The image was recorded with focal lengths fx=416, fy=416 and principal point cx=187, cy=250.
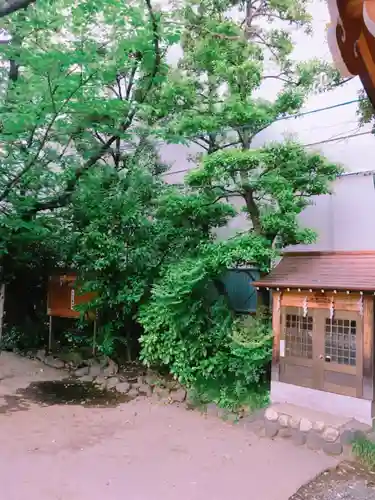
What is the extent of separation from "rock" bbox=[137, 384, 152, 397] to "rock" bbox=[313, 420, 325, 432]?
3772 mm

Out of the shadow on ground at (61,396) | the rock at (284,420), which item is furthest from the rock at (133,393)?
the rock at (284,420)

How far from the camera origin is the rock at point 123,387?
913 cm

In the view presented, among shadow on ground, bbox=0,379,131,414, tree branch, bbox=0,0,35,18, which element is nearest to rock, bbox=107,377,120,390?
shadow on ground, bbox=0,379,131,414

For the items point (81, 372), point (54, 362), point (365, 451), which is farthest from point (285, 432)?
point (54, 362)

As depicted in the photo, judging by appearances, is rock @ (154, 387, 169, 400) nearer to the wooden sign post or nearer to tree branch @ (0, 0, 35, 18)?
the wooden sign post

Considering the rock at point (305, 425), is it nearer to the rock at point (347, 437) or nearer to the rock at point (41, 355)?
the rock at point (347, 437)

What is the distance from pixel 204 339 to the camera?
316 inches

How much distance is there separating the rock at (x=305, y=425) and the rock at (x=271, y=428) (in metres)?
0.38

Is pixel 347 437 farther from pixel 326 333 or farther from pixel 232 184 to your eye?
pixel 232 184

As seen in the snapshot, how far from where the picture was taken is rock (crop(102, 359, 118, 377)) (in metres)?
9.99

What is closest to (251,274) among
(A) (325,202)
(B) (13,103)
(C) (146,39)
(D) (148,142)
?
(A) (325,202)

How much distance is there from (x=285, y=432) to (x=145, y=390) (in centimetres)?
349

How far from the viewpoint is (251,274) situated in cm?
973

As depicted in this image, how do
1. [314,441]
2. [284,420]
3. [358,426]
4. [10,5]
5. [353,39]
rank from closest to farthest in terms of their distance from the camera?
1. [353,39]
2. [10,5]
3. [358,426]
4. [314,441]
5. [284,420]
